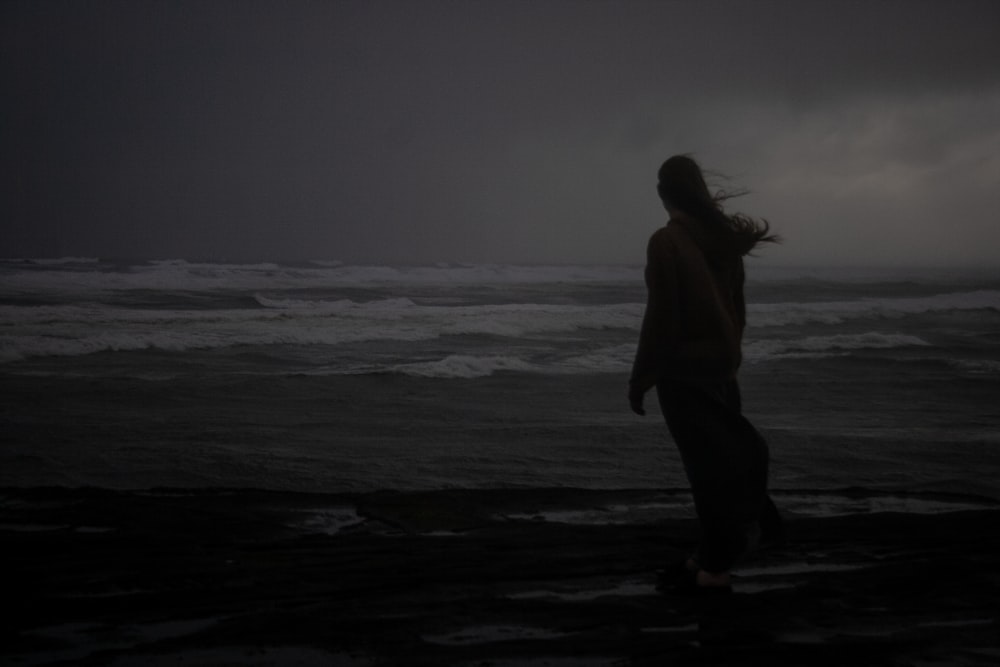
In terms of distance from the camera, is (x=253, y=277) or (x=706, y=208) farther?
(x=253, y=277)

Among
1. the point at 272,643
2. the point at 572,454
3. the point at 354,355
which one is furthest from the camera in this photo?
the point at 354,355

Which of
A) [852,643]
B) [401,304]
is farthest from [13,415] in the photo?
[401,304]

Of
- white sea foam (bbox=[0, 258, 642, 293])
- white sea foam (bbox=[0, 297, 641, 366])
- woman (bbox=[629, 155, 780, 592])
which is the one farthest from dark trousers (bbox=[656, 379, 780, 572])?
white sea foam (bbox=[0, 258, 642, 293])

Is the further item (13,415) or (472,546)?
(13,415)

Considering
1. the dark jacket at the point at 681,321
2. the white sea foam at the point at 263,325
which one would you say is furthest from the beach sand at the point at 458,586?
the white sea foam at the point at 263,325

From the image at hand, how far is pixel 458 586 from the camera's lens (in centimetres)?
368

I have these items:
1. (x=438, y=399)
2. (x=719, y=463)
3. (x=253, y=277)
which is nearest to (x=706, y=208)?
(x=719, y=463)

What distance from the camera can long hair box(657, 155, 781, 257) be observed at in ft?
12.6

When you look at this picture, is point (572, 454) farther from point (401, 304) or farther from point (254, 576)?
point (401, 304)

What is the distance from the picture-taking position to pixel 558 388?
1238cm

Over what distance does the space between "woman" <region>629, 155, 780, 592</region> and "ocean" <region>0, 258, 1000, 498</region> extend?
2.33 metres

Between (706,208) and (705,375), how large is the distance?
0.69 metres

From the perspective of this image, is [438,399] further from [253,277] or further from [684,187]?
[253,277]

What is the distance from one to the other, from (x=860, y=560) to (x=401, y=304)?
28169mm
